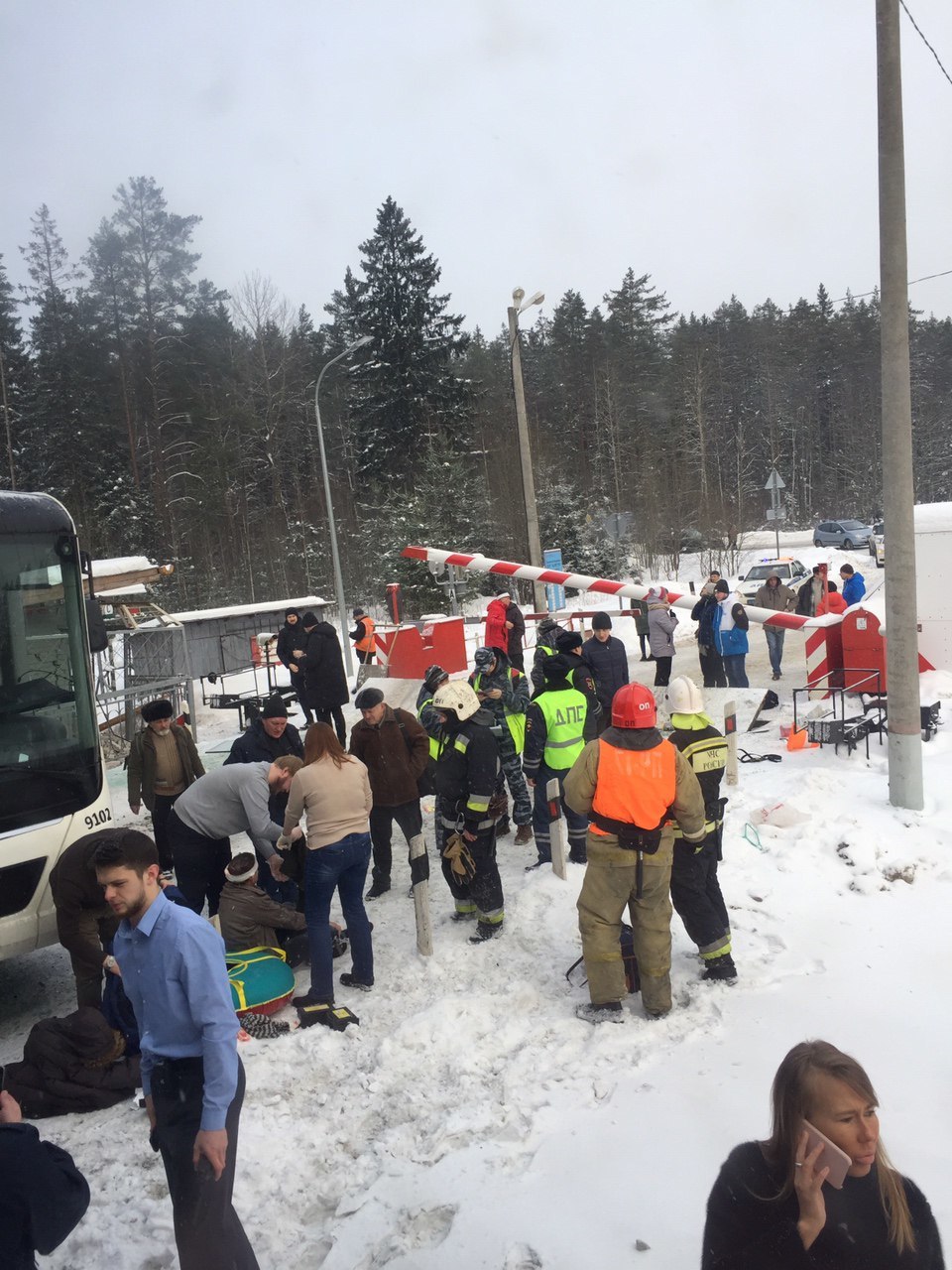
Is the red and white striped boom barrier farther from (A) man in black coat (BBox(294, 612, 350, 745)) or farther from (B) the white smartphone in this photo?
(B) the white smartphone

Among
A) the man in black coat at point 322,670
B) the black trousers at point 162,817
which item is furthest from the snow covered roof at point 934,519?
the black trousers at point 162,817

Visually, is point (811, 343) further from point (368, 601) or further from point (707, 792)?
point (707, 792)

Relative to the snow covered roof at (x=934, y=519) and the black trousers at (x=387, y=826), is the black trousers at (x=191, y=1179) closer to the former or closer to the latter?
the black trousers at (x=387, y=826)

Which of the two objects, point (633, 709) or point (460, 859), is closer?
point (633, 709)

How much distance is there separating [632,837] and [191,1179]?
106 inches

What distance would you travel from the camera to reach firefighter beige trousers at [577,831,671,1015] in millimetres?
5051

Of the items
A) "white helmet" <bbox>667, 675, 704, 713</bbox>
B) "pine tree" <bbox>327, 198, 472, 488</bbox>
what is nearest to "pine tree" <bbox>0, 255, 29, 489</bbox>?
"pine tree" <bbox>327, 198, 472, 488</bbox>

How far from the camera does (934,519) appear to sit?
12273 millimetres

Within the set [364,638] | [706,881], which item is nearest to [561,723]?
[706,881]

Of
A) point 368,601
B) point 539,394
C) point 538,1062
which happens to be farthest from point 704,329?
point 538,1062

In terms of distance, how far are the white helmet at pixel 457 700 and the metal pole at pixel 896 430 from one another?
3.74 m

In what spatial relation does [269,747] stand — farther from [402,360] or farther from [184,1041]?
[402,360]

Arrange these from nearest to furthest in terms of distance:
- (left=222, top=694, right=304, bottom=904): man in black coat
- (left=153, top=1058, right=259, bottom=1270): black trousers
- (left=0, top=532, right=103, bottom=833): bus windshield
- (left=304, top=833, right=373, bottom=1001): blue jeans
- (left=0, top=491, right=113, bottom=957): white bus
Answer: (left=153, top=1058, right=259, bottom=1270): black trousers
(left=304, top=833, right=373, bottom=1001): blue jeans
(left=0, top=491, right=113, bottom=957): white bus
(left=0, top=532, right=103, bottom=833): bus windshield
(left=222, top=694, right=304, bottom=904): man in black coat

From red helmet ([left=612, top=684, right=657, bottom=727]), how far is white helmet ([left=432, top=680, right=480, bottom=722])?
1.52m
